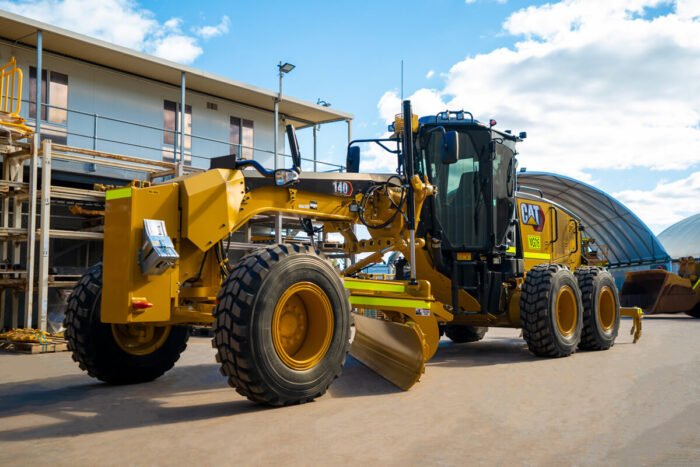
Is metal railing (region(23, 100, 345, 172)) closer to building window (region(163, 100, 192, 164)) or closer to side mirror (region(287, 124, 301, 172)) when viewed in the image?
building window (region(163, 100, 192, 164))

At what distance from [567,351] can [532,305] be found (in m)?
0.96

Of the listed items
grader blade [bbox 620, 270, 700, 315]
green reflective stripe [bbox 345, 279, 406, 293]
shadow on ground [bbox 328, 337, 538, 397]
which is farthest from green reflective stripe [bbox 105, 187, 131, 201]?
grader blade [bbox 620, 270, 700, 315]

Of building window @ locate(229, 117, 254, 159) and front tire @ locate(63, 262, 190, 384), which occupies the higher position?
building window @ locate(229, 117, 254, 159)

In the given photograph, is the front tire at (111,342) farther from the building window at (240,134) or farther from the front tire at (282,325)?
the building window at (240,134)

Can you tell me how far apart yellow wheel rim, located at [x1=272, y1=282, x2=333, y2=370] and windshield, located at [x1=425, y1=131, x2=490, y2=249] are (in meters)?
3.47

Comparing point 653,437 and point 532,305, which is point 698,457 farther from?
point 532,305

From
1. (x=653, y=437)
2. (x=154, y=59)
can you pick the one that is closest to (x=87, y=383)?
(x=653, y=437)

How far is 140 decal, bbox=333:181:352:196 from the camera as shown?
6105 mm

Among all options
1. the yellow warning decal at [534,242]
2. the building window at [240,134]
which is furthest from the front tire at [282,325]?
the building window at [240,134]

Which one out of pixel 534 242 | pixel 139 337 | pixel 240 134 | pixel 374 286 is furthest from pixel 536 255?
pixel 240 134

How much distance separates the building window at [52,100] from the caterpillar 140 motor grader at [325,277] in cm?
1027

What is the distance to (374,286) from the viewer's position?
6.15 metres

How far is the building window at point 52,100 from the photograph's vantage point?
46.7ft

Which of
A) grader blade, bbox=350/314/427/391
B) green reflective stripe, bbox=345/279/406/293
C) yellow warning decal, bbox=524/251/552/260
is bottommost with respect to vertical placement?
grader blade, bbox=350/314/427/391
